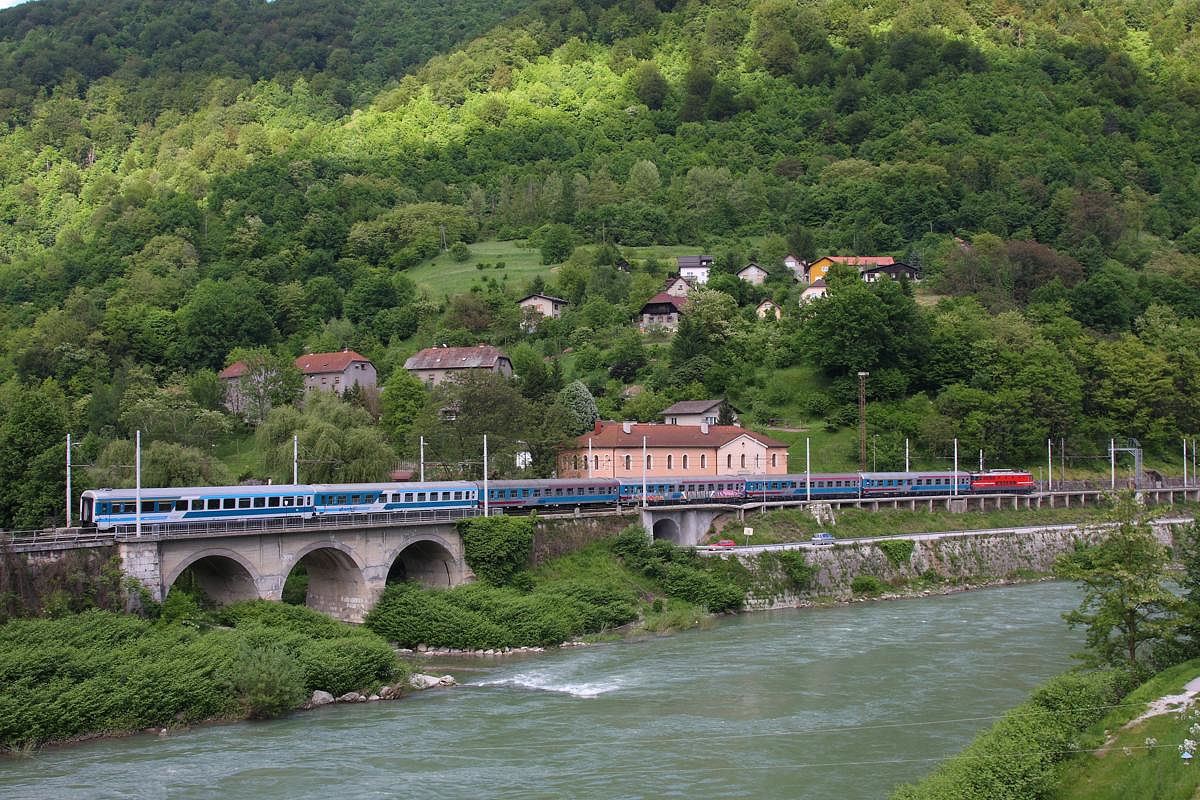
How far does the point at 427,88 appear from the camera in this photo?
7667 inches

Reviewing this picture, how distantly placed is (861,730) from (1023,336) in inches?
2750

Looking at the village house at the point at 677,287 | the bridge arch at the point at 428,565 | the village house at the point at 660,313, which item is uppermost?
the village house at the point at 677,287

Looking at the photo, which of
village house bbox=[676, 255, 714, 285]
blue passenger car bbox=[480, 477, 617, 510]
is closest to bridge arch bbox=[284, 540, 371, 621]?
blue passenger car bbox=[480, 477, 617, 510]

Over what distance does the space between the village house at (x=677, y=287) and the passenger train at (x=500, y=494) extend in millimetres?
44156

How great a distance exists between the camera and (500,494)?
190ft

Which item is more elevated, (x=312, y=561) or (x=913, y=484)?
(x=913, y=484)

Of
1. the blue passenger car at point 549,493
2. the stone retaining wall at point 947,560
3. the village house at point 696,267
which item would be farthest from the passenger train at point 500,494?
the village house at point 696,267

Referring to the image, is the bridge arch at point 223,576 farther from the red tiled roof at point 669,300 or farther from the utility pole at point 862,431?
the red tiled roof at point 669,300

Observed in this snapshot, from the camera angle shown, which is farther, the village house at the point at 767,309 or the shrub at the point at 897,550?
the village house at the point at 767,309

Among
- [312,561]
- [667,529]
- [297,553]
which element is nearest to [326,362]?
[667,529]

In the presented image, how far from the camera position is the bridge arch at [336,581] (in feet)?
158

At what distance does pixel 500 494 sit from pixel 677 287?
63729mm

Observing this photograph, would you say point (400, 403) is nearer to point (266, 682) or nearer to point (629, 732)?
point (266, 682)

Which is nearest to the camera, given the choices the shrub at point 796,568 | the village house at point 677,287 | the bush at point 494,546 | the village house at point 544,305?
the bush at point 494,546
